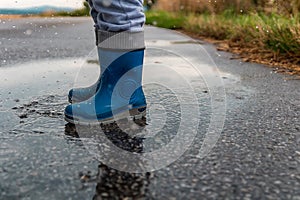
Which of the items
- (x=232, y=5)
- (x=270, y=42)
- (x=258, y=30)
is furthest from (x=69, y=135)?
(x=232, y=5)

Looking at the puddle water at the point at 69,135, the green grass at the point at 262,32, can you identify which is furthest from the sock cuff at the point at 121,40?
the green grass at the point at 262,32

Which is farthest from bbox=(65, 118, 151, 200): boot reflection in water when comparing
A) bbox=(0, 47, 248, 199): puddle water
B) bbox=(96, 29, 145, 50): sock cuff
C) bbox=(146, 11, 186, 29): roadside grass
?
bbox=(146, 11, 186, 29): roadside grass

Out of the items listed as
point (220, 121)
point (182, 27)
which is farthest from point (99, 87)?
point (182, 27)

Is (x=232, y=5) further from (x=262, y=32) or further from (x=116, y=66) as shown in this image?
(x=116, y=66)

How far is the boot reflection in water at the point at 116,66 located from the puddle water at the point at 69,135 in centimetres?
5

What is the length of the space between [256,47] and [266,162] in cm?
323

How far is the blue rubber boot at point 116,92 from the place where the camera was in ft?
5.58

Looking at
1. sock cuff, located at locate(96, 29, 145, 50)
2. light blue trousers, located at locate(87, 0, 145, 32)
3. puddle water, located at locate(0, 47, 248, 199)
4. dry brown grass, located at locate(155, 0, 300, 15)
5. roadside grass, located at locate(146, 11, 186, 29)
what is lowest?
roadside grass, located at locate(146, 11, 186, 29)

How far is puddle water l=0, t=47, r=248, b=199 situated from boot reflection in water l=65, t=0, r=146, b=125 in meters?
0.05

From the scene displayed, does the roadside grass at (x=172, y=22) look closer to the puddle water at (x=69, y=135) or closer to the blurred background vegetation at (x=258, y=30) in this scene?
the blurred background vegetation at (x=258, y=30)

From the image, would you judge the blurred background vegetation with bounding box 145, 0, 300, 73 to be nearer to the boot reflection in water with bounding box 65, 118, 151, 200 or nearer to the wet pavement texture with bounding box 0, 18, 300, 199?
the wet pavement texture with bounding box 0, 18, 300, 199

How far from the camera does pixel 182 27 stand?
363 inches

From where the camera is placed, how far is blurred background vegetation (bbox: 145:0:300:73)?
3.81 m

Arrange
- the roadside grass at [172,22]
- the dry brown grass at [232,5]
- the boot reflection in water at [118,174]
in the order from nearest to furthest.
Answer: the boot reflection in water at [118,174], the dry brown grass at [232,5], the roadside grass at [172,22]
